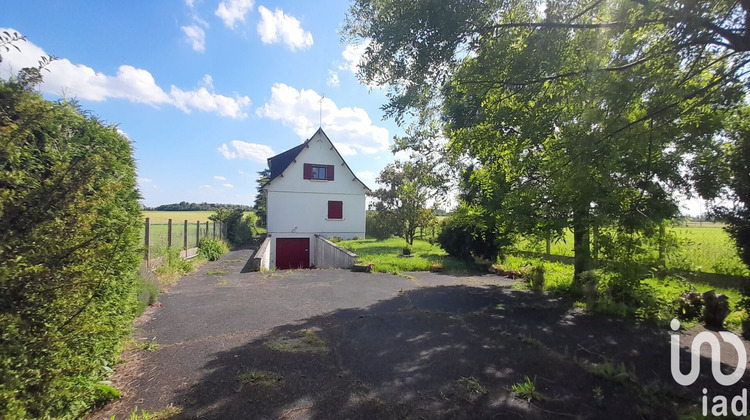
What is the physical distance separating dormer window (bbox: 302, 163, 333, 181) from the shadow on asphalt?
1618 cm

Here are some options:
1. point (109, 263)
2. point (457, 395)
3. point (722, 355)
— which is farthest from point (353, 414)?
point (722, 355)

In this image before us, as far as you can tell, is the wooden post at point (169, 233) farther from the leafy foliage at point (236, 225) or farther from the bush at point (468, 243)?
the leafy foliage at point (236, 225)

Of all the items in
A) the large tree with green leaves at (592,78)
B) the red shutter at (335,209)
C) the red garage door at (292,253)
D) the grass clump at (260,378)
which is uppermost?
the large tree with green leaves at (592,78)

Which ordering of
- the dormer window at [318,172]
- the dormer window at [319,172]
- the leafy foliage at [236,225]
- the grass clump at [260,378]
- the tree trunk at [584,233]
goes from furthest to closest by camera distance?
the leafy foliage at [236,225] < the dormer window at [319,172] < the dormer window at [318,172] < the tree trunk at [584,233] < the grass clump at [260,378]

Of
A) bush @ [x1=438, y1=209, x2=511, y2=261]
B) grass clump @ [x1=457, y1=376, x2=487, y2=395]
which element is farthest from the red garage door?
grass clump @ [x1=457, y1=376, x2=487, y2=395]

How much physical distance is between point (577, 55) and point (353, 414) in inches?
240

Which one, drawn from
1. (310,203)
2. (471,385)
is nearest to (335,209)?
(310,203)

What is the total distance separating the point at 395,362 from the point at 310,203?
17841 mm

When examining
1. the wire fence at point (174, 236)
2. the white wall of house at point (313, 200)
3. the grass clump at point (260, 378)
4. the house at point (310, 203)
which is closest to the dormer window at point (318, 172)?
the house at point (310, 203)

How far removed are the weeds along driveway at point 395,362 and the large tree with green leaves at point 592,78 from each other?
98.4 inches

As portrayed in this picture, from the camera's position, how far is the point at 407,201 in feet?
76.4

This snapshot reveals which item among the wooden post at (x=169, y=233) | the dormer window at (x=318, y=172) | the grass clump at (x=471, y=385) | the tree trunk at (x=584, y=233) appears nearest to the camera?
the grass clump at (x=471, y=385)

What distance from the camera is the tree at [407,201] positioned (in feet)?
70.1

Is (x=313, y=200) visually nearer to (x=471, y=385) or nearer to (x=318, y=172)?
(x=318, y=172)
